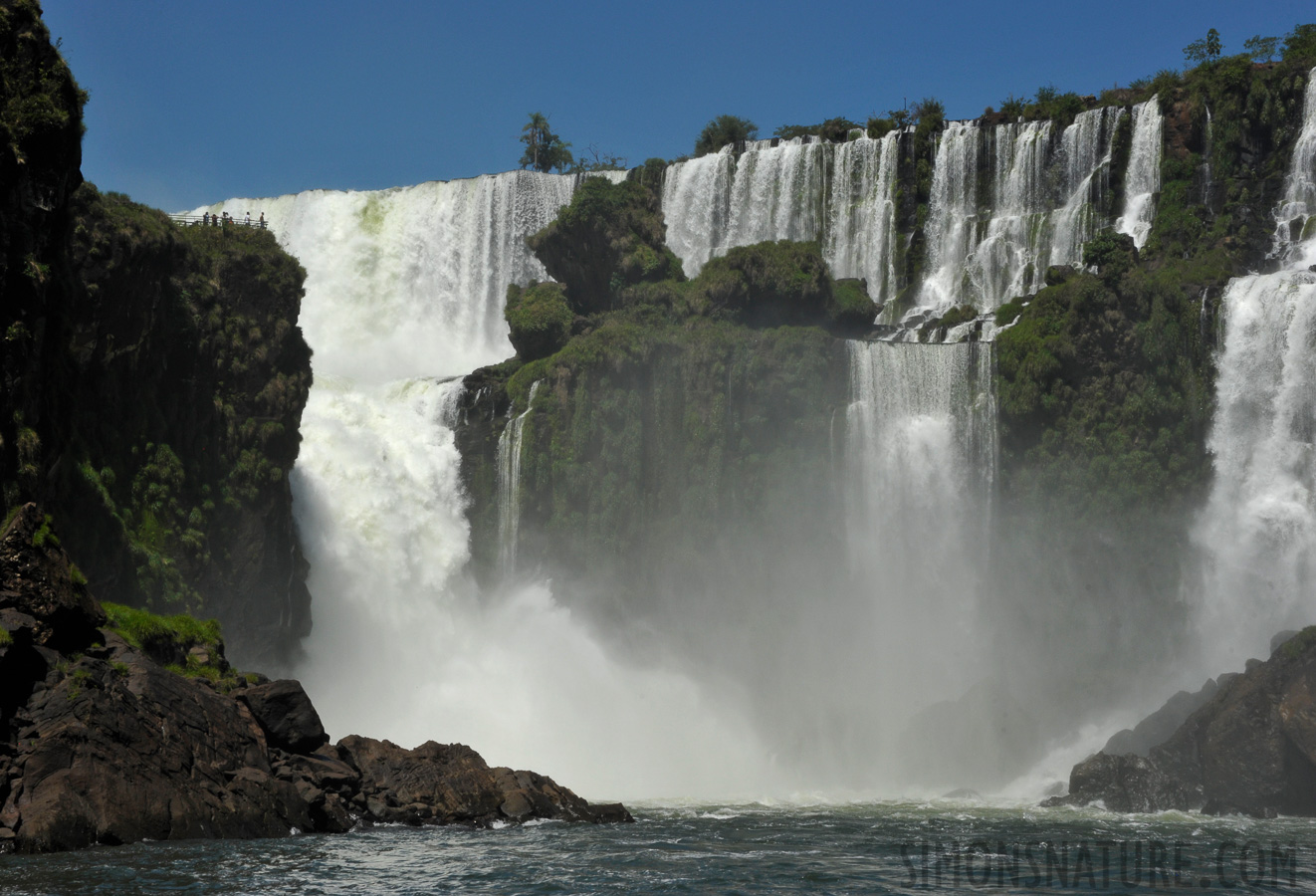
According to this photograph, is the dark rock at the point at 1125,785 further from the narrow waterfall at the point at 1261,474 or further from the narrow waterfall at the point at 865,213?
the narrow waterfall at the point at 865,213

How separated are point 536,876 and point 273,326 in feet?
86.5

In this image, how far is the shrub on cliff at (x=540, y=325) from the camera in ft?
168

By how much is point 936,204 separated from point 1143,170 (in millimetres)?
8934

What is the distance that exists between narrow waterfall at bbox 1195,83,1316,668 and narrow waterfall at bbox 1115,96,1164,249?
962cm

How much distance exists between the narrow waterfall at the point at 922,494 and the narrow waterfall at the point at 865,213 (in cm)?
1208

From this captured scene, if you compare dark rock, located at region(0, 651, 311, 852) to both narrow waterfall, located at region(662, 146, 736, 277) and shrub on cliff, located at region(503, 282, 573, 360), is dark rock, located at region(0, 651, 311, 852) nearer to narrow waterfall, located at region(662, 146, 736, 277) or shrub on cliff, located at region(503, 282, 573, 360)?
shrub on cliff, located at region(503, 282, 573, 360)

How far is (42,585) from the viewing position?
2216 cm

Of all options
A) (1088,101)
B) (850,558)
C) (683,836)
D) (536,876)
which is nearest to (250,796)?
(536,876)

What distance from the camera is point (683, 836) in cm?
2522

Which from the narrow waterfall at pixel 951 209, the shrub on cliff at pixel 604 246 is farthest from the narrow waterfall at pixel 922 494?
the shrub on cliff at pixel 604 246

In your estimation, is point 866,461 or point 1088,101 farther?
point 1088,101

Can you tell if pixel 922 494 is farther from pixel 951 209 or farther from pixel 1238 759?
pixel 951 209

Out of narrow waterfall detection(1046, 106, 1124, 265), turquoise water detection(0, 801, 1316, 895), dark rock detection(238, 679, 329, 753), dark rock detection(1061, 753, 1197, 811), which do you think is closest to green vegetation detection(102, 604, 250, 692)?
dark rock detection(238, 679, 329, 753)

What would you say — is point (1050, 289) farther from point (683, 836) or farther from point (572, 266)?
point (683, 836)
